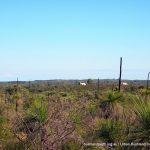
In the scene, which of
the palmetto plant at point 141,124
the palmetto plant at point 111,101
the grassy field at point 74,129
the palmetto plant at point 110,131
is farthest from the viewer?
the palmetto plant at point 111,101

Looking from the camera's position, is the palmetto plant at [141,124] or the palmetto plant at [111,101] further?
the palmetto plant at [111,101]

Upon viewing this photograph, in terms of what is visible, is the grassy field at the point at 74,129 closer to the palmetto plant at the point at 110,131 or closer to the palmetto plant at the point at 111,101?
the palmetto plant at the point at 110,131

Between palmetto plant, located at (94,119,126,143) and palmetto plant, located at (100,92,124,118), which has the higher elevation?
palmetto plant, located at (100,92,124,118)

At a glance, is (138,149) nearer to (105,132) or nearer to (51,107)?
(105,132)

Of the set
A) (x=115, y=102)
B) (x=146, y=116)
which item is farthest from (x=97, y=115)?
(x=146, y=116)

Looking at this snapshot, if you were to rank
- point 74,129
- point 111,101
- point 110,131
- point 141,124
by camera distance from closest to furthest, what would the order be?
point 141,124 < point 74,129 < point 110,131 < point 111,101

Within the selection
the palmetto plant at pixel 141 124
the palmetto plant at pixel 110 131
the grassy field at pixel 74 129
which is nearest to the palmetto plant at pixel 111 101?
the grassy field at pixel 74 129

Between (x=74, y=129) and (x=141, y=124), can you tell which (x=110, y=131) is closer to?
(x=74, y=129)

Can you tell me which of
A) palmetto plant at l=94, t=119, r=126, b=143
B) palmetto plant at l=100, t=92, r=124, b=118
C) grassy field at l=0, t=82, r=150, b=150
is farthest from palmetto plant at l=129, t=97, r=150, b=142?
palmetto plant at l=100, t=92, r=124, b=118

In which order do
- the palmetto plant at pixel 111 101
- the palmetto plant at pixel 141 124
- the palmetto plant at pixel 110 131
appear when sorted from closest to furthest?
1. the palmetto plant at pixel 141 124
2. the palmetto plant at pixel 110 131
3. the palmetto plant at pixel 111 101

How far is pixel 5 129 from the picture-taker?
12.4 m

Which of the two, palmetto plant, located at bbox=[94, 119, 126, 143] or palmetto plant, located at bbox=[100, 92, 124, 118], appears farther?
palmetto plant, located at bbox=[100, 92, 124, 118]

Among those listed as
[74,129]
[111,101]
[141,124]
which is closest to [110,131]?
[74,129]

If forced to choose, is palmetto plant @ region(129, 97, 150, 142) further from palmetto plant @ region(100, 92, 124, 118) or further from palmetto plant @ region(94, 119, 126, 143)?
palmetto plant @ region(100, 92, 124, 118)
